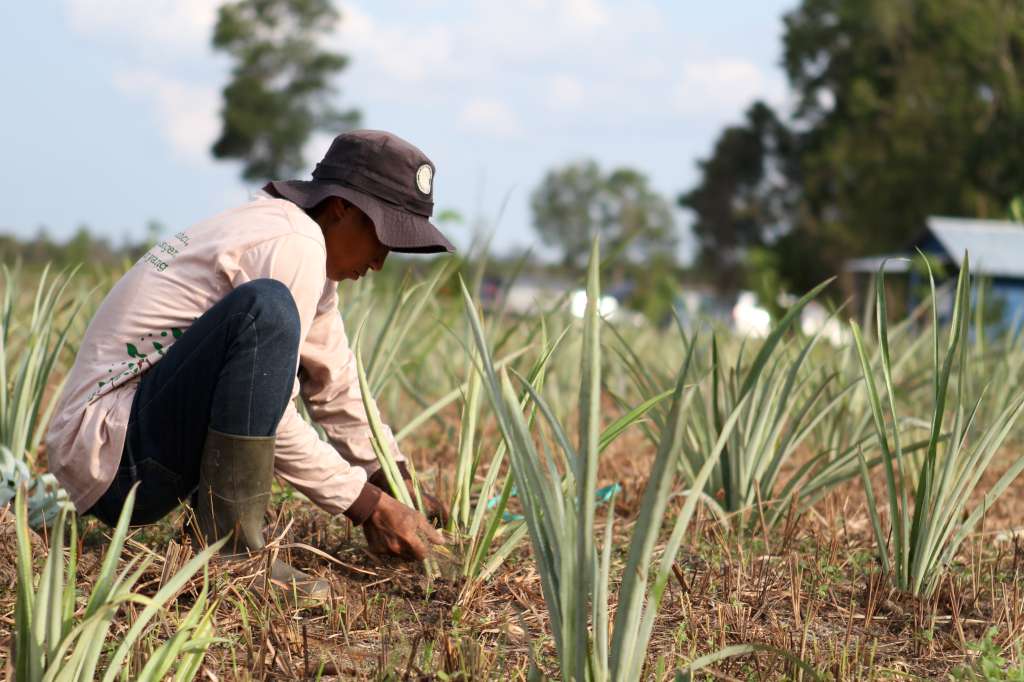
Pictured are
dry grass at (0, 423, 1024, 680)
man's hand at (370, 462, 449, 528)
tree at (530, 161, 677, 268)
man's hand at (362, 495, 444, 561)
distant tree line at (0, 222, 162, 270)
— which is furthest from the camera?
tree at (530, 161, 677, 268)

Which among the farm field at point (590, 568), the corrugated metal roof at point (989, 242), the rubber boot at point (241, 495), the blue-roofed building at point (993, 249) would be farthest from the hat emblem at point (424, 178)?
the corrugated metal roof at point (989, 242)

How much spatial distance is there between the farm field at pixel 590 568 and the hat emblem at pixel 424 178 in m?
0.29

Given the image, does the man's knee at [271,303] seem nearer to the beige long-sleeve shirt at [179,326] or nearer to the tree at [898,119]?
the beige long-sleeve shirt at [179,326]

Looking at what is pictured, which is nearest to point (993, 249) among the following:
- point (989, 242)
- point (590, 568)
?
point (989, 242)

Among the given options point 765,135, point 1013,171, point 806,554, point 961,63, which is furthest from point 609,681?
point 765,135

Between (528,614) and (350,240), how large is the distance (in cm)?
74

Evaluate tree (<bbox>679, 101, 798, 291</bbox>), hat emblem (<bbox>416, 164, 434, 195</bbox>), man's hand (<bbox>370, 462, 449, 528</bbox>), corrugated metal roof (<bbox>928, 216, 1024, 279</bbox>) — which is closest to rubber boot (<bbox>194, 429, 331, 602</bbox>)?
man's hand (<bbox>370, 462, 449, 528</bbox>)

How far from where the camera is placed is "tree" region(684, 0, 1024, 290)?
82.4 feet

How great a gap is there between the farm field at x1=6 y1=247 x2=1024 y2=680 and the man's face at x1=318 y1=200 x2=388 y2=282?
0.74ft

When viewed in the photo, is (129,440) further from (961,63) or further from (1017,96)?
(961,63)

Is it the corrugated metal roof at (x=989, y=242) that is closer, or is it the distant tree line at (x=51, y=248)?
the distant tree line at (x=51, y=248)

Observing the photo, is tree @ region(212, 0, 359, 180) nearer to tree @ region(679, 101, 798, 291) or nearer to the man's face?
tree @ region(679, 101, 798, 291)

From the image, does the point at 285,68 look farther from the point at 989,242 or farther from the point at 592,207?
the point at 592,207

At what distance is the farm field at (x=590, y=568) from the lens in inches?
51.0
